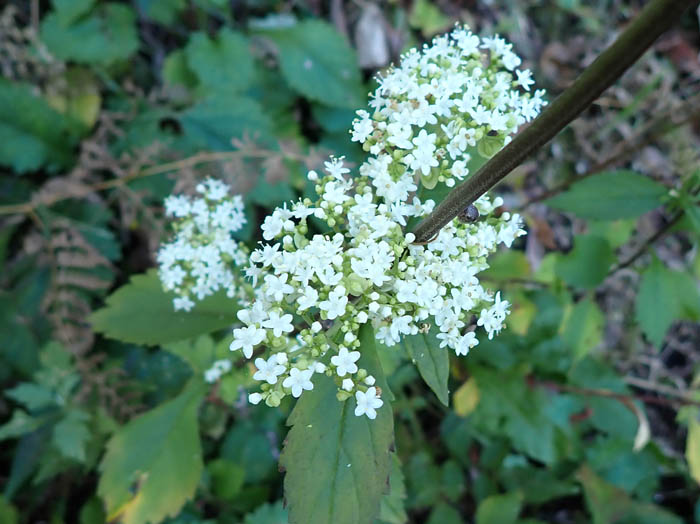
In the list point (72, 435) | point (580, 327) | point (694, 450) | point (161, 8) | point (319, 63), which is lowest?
point (694, 450)

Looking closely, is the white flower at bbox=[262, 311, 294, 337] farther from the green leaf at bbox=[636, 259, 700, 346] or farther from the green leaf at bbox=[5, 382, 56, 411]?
the green leaf at bbox=[636, 259, 700, 346]

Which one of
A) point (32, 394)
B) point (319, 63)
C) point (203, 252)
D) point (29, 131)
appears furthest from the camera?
point (319, 63)

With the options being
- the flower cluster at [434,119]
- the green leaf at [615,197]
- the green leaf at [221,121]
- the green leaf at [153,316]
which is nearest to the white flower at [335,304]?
the flower cluster at [434,119]

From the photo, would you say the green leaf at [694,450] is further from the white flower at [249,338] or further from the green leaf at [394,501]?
the white flower at [249,338]

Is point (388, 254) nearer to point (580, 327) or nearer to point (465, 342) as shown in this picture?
point (465, 342)

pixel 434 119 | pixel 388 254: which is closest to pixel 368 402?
pixel 388 254

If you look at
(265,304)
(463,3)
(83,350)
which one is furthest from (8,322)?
(463,3)

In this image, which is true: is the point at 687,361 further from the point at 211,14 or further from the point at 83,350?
the point at 211,14
